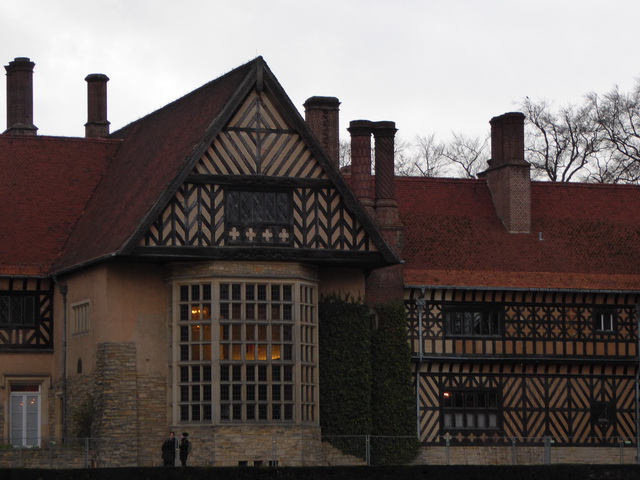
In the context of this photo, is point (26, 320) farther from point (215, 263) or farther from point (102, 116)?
point (102, 116)

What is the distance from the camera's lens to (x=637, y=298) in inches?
1884

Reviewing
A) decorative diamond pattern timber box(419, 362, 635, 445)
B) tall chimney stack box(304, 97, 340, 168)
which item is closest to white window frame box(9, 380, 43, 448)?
decorative diamond pattern timber box(419, 362, 635, 445)

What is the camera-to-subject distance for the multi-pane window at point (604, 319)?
156 feet

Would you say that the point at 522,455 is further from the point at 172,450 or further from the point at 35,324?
the point at 35,324

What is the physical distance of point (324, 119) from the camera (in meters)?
48.0

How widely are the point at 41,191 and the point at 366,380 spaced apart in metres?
10.8

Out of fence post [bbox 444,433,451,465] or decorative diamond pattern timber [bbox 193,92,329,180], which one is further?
fence post [bbox 444,433,451,465]

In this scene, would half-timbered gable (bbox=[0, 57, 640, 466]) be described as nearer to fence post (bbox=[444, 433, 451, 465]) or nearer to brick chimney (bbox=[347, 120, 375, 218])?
brick chimney (bbox=[347, 120, 375, 218])

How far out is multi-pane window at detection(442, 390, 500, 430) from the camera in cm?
4625

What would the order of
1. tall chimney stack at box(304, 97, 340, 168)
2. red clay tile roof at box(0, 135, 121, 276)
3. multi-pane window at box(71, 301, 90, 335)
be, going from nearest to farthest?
multi-pane window at box(71, 301, 90, 335) → red clay tile roof at box(0, 135, 121, 276) → tall chimney stack at box(304, 97, 340, 168)

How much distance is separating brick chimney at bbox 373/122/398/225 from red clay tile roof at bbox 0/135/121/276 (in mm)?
8135

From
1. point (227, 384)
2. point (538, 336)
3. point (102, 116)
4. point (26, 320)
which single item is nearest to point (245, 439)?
point (227, 384)

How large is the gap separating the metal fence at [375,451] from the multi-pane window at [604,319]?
3238 mm

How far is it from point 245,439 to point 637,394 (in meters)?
13.1
